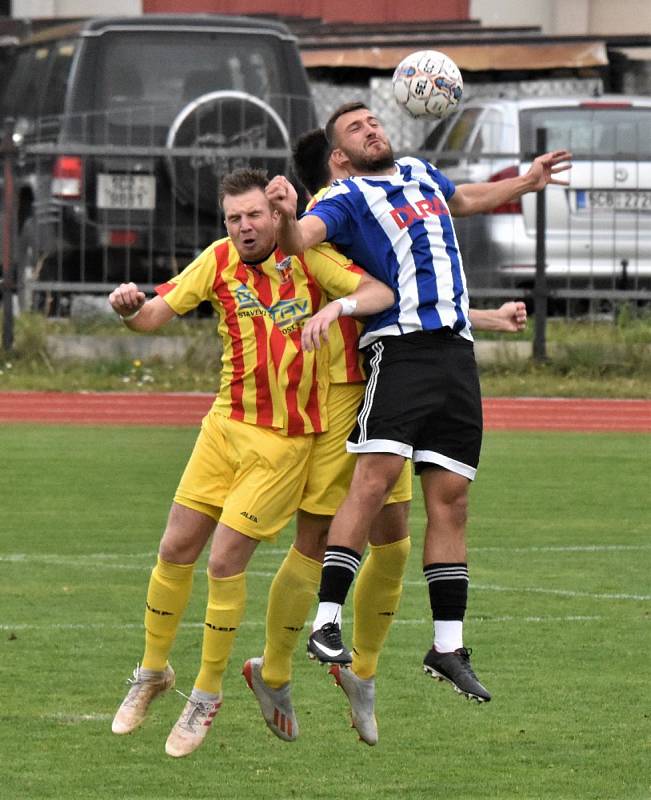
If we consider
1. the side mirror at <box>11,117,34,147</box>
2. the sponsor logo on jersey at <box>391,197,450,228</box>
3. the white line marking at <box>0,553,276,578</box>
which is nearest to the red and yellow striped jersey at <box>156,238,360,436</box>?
the sponsor logo on jersey at <box>391,197,450,228</box>

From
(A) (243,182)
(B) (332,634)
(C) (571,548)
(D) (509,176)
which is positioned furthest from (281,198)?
(D) (509,176)

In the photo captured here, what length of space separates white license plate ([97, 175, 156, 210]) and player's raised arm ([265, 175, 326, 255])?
1089cm

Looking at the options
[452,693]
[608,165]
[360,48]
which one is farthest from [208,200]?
[452,693]

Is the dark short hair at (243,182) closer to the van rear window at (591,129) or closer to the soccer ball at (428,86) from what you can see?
the soccer ball at (428,86)

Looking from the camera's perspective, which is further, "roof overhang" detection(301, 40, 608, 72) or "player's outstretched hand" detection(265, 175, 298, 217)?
"roof overhang" detection(301, 40, 608, 72)

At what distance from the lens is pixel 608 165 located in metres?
17.2

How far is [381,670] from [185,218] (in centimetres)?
1016

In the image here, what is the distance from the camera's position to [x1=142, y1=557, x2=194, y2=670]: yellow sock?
22.4 feet

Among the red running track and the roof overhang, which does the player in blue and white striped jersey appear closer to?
the red running track

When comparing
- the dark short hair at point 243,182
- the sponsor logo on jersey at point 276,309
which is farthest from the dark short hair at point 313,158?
the sponsor logo on jersey at point 276,309

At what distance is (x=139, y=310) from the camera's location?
6.75 m

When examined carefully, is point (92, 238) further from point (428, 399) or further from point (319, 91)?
point (428, 399)

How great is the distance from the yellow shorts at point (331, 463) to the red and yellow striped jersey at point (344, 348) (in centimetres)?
5

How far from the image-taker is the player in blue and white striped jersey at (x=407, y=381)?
6645mm
